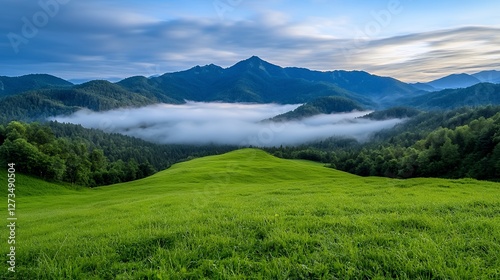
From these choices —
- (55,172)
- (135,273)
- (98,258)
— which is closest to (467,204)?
(135,273)

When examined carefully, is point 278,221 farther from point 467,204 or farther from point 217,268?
point 467,204

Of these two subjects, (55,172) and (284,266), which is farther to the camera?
(55,172)

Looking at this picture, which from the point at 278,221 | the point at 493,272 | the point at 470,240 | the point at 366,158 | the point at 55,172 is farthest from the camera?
the point at 366,158

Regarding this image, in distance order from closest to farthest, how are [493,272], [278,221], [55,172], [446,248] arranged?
[493,272]
[446,248]
[278,221]
[55,172]

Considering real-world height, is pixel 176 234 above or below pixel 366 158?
above

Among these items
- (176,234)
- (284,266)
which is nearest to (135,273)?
(176,234)

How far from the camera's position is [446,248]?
6637 millimetres

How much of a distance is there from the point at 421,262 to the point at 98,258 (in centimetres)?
757

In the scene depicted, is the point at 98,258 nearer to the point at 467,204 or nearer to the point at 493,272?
the point at 493,272

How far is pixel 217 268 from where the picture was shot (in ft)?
20.8

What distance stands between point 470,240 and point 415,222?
Result: 175 cm

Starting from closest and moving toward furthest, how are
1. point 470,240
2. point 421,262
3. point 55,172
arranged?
point 421,262 < point 470,240 < point 55,172

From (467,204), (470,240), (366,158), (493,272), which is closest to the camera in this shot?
(493,272)

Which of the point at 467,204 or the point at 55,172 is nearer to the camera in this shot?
the point at 467,204
